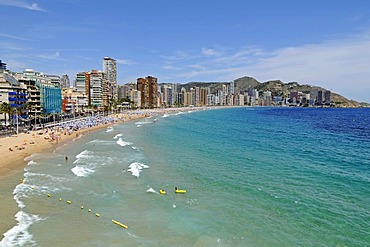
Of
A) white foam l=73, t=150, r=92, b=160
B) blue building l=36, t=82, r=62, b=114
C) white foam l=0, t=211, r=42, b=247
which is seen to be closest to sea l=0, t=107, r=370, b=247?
white foam l=0, t=211, r=42, b=247

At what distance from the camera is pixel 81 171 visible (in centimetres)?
3186

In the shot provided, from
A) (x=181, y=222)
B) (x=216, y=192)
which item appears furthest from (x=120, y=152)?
(x=181, y=222)

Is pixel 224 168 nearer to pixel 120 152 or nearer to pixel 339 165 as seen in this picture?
pixel 339 165

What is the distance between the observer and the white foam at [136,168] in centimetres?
3083

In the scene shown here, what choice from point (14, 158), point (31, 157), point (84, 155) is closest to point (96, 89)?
point (84, 155)

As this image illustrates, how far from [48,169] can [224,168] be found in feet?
62.8

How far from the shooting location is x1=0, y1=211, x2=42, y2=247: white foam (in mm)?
16203

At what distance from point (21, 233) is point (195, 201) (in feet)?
37.6

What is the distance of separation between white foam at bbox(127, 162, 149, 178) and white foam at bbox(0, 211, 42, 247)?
11.5 metres

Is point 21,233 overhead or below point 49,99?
below

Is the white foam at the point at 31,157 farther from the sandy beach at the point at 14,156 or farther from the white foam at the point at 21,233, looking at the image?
the white foam at the point at 21,233

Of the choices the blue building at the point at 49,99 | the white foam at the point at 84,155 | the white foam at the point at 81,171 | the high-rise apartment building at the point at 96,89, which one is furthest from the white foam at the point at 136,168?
the high-rise apartment building at the point at 96,89

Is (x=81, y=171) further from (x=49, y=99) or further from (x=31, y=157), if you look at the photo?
(x=49, y=99)

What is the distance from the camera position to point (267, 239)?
55.2 ft
